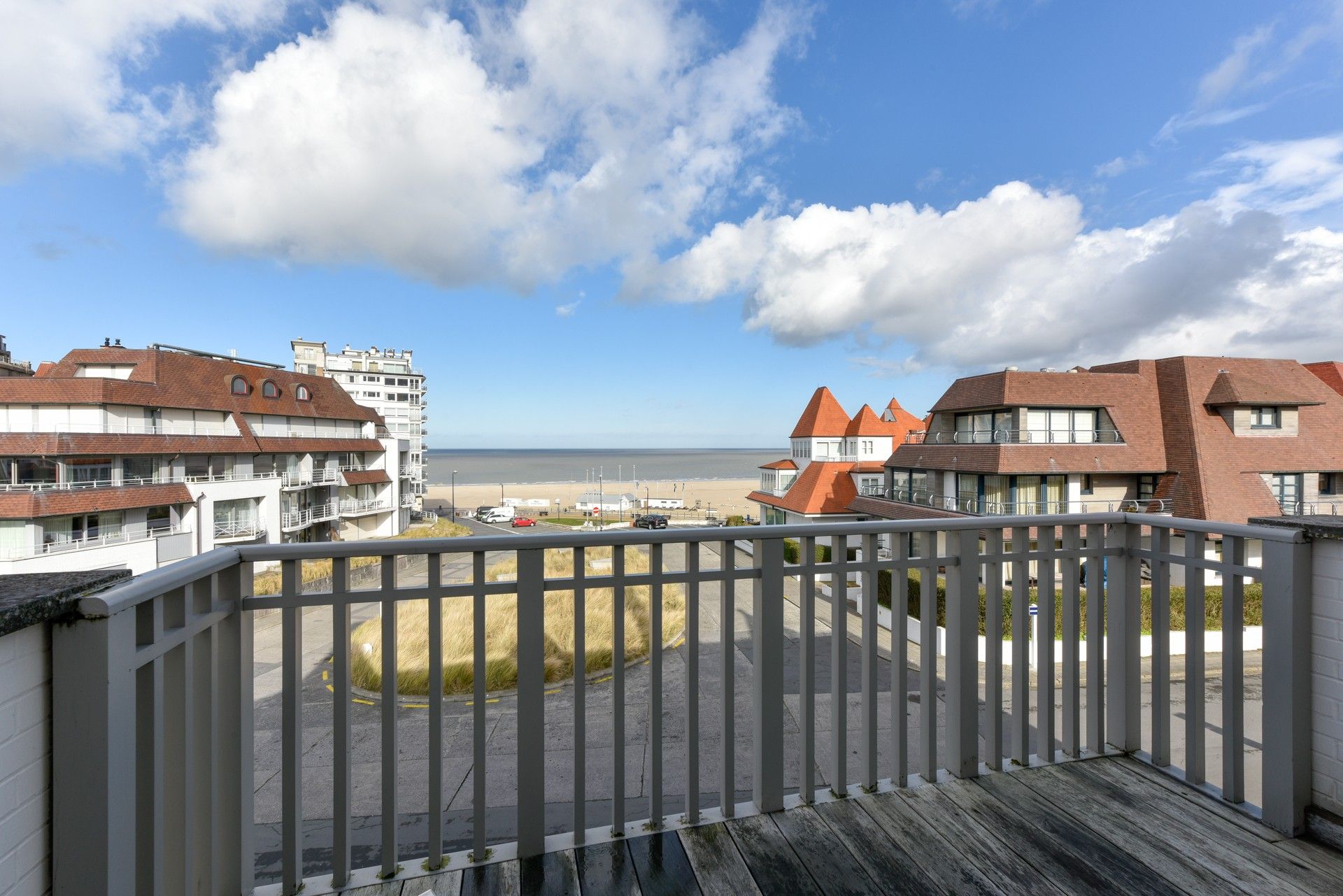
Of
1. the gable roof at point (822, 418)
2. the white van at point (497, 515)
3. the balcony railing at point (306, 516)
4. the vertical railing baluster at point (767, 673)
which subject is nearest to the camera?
the vertical railing baluster at point (767, 673)

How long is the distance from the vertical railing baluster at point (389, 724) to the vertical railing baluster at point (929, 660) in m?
1.83

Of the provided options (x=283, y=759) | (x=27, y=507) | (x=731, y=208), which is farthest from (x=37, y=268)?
(x=731, y=208)

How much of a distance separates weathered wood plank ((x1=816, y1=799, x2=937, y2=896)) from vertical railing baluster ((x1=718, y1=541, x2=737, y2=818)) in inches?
13.3

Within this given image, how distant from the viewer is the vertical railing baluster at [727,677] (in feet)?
5.99

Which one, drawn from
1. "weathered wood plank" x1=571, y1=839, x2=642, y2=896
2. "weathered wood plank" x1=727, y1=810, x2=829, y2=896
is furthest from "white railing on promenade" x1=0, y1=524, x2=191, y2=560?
"weathered wood plank" x1=727, y1=810, x2=829, y2=896

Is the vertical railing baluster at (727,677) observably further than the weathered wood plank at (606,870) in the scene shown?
Yes

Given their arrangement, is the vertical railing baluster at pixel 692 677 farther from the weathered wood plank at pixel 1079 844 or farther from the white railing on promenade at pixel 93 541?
the white railing on promenade at pixel 93 541

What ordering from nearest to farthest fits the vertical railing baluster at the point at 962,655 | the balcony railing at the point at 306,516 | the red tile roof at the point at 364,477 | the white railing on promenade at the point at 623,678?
1. the white railing on promenade at the point at 623,678
2. the vertical railing baluster at the point at 962,655
3. the balcony railing at the point at 306,516
4. the red tile roof at the point at 364,477

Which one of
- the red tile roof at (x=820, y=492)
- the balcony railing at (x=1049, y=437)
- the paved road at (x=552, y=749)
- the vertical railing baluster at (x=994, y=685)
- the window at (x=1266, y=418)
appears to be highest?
the window at (x=1266, y=418)

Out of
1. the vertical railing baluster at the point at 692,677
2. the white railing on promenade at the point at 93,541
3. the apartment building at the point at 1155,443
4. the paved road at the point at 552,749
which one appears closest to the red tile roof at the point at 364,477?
the white railing on promenade at the point at 93,541

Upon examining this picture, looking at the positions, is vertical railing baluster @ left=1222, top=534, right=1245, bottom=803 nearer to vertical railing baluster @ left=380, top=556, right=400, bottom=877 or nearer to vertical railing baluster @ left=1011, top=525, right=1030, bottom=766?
vertical railing baluster @ left=1011, top=525, right=1030, bottom=766

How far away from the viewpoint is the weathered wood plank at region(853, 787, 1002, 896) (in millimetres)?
→ 1563

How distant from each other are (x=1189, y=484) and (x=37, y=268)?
28.4 meters

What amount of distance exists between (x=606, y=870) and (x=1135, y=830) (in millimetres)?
1758
